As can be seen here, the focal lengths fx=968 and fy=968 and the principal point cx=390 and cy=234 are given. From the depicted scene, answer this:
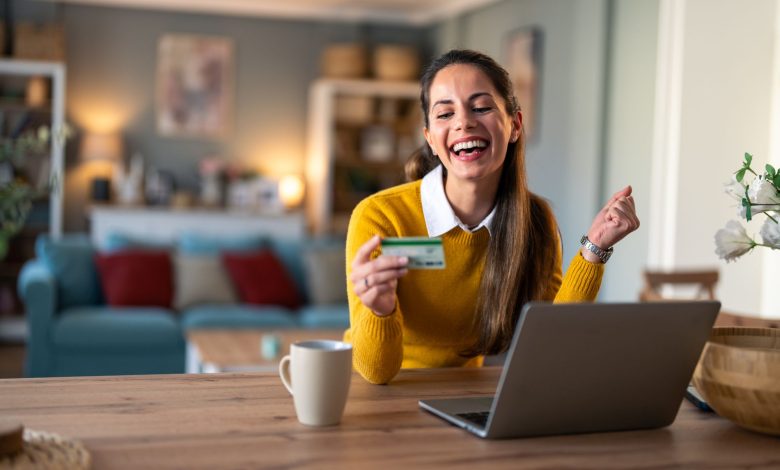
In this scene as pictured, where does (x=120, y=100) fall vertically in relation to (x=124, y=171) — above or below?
above

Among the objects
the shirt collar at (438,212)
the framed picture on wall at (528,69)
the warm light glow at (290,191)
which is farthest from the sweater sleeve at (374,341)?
the warm light glow at (290,191)

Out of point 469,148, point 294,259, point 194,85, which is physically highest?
point 194,85

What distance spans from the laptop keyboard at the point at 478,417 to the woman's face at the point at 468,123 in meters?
0.63

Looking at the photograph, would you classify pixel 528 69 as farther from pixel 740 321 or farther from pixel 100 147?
pixel 740 321

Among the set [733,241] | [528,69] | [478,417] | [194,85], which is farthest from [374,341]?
[194,85]

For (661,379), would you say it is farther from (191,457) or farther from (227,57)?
(227,57)

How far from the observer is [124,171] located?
25.6 ft

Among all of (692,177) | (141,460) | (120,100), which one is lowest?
(141,460)

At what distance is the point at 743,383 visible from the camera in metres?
1.31

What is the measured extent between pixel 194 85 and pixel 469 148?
256 inches

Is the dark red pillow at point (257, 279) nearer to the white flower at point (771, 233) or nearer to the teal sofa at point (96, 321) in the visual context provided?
the teal sofa at point (96, 321)

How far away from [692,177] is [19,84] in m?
5.10

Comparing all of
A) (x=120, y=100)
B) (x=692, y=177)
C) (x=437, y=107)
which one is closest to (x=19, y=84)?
(x=120, y=100)

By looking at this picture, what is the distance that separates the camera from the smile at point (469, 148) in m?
1.85
